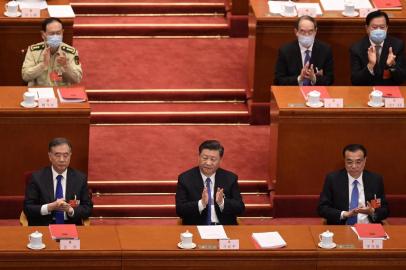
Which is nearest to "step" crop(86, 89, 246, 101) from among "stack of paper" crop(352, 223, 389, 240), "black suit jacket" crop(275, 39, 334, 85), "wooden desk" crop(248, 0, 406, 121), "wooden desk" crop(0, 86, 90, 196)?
"wooden desk" crop(248, 0, 406, 121)

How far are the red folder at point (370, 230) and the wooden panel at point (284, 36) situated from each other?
233cm

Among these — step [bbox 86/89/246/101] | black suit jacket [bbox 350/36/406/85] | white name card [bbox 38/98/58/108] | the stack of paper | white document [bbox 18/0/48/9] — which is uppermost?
white document [bbox 18/0/48/9]

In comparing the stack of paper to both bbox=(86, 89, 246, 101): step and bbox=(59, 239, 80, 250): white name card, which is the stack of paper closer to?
bbox=(59, 239, 80, 250): white name card

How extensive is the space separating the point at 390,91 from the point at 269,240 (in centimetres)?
192

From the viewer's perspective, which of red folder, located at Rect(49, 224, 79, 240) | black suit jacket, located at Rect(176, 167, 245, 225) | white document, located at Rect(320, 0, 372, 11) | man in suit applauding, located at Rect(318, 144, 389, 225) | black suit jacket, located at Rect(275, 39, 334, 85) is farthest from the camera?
white document, located at Rect(320, 0, 372, 11)

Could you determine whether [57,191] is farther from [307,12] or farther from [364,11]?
[364,11]

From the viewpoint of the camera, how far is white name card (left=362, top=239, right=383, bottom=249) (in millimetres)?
8992

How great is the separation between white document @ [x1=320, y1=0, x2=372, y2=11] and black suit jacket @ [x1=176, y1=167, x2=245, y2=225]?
231 centimetres

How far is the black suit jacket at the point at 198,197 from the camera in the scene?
375 inches
